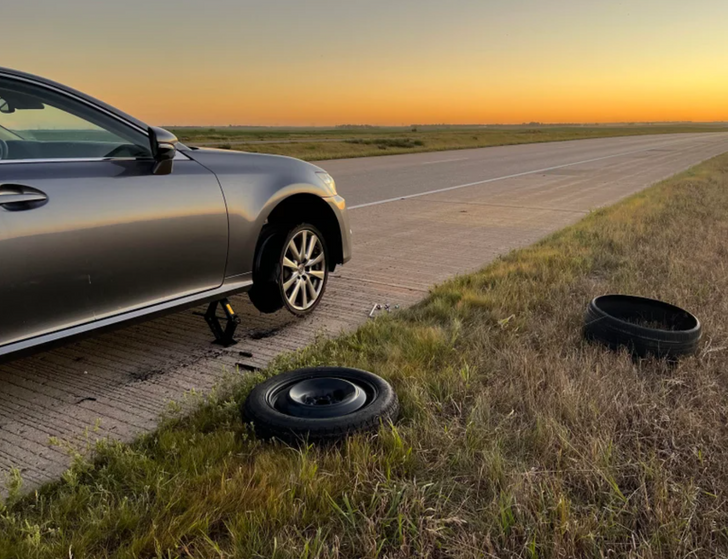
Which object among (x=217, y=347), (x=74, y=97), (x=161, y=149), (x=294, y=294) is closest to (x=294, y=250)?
(x=294, y=294)

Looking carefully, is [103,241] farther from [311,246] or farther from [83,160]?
[311,246]

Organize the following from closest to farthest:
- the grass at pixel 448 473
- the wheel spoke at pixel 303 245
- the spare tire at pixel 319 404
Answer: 1. the grass at pixel 448 473
2. the spare tire at pixel 319 404
3. the wheel spoke at pixel 303 245

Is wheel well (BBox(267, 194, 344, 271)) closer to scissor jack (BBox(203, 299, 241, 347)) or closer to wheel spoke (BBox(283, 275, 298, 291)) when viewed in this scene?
wheel spoke (BBox(283, 275, 298, 291))

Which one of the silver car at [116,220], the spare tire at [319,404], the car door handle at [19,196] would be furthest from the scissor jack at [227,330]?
the car door handle at [19,196]

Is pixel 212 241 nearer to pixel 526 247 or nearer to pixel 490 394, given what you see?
pixel 490 394

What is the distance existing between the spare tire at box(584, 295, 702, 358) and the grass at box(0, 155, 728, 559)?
0.10m

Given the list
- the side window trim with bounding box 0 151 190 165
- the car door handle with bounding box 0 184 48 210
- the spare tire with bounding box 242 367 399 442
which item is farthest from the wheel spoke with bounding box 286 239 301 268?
Answer: the car door handle with bounding box 0 184 48 210

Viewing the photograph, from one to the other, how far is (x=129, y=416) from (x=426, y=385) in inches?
60.9

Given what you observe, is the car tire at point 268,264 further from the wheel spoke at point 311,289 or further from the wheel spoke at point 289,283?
the wheel spoke at point 311,289

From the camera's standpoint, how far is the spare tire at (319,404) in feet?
8.60

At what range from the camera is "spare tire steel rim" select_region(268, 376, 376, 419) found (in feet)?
9.07

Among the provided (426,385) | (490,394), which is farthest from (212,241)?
(490,394)

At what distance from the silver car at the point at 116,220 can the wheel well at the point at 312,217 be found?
65 millimetres

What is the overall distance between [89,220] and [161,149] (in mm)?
591
